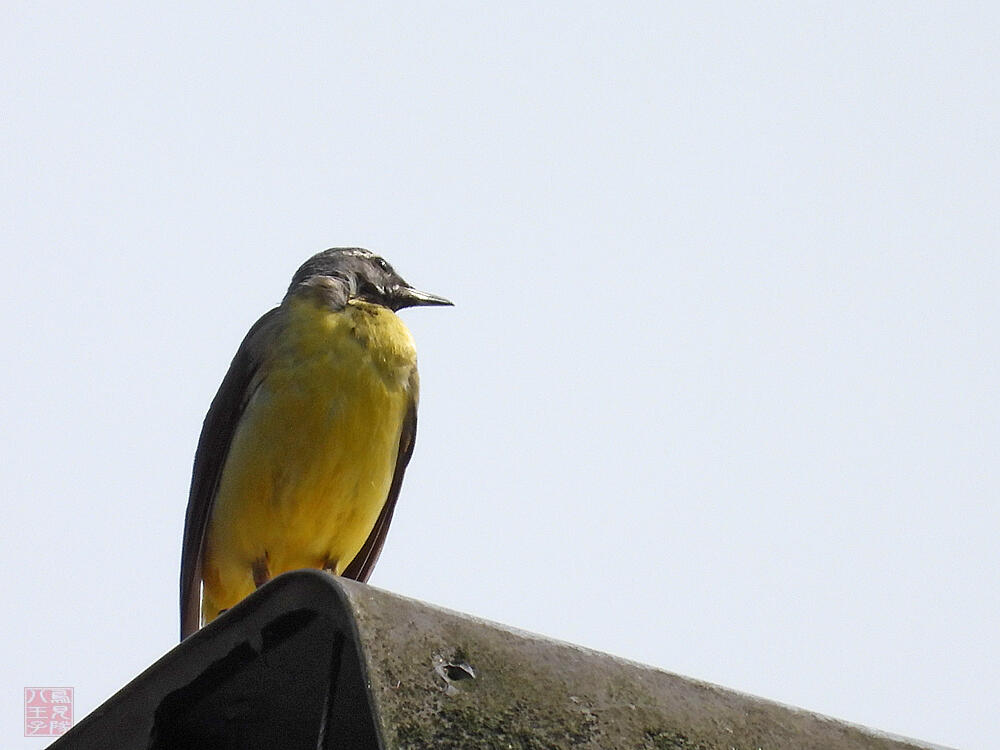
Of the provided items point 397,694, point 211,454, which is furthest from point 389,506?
point 397,694

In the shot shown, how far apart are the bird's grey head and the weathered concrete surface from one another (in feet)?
12.7

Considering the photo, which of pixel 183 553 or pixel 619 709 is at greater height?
pixel 619 709

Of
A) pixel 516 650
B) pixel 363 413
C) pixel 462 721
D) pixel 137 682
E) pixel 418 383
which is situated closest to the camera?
pixel 462 721

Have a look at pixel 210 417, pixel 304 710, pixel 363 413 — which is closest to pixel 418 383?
pixel 363 413

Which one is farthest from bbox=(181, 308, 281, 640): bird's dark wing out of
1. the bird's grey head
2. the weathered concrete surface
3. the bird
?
the weathered concrete surface

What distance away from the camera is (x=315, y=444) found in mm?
5613

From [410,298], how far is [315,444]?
4.43 feet

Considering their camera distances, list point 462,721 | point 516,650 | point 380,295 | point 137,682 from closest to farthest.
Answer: point 462,721 < point 516,650 < point 137,682 < point 380,295

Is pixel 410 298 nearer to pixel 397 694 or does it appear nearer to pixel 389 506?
pixel 389 506

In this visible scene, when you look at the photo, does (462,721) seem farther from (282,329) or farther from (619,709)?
(282,329)

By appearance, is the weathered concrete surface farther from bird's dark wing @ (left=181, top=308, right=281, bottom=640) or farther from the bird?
bird's dark wing @ (left=181, top=308, right=281, bottom=640)

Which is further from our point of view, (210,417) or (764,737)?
(210,417)

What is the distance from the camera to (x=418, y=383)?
608 cm

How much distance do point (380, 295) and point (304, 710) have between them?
406 cm
